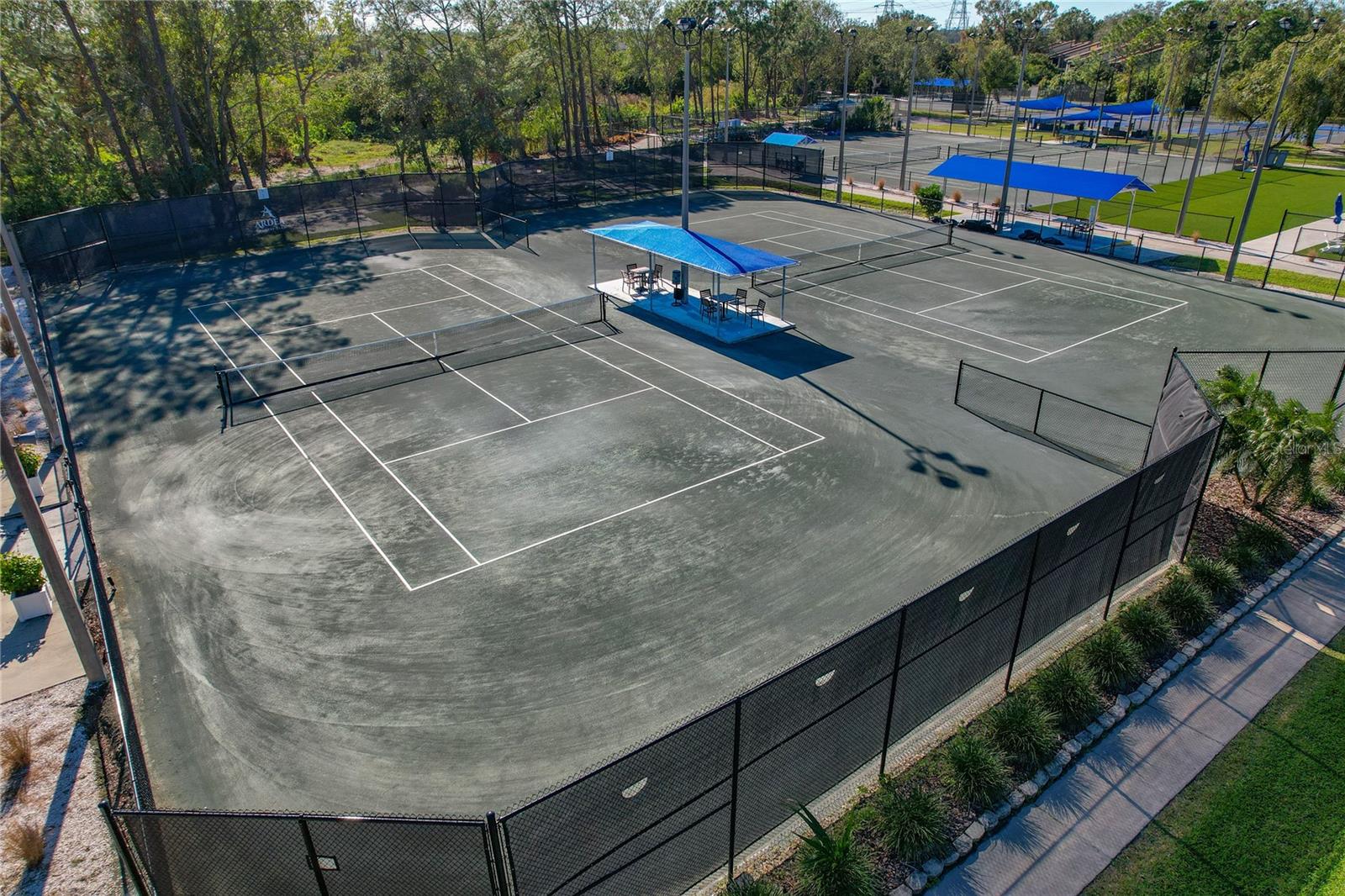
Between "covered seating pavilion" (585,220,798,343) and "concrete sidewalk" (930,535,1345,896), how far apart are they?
1564 cm

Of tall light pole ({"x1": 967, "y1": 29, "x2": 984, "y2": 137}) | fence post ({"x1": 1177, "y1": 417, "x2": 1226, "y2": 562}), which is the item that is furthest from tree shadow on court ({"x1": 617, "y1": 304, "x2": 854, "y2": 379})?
tall light pole ({"x1": 967, "y1": 29, "x2": 984, "y2": 137})

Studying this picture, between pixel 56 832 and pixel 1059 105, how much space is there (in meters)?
89.3

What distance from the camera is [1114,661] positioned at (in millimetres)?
11281

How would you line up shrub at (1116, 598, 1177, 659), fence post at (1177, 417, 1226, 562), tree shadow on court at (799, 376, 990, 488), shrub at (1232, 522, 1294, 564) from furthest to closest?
tree shadow on court at (799, 376, 990, 488) → shrub at (1232, 522, 1294, 564) → fence post at (1177, 417, 1226, 562) → shrub at (1116, 598, 1177, 659)

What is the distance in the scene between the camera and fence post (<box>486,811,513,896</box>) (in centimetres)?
644

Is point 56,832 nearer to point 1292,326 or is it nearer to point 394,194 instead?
point 1292,326

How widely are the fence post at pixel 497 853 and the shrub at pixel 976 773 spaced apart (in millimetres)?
5439

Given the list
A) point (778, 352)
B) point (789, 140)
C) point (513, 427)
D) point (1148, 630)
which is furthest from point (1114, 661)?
point (789, 140)

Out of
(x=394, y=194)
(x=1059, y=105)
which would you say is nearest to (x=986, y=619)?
(x=394, y=194)

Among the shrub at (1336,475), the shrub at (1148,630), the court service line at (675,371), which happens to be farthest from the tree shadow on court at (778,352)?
the shrub at (1148,630)

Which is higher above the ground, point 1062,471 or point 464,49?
point 464,49

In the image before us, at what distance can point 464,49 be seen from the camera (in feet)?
152

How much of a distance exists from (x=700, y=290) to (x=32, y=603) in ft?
72.4

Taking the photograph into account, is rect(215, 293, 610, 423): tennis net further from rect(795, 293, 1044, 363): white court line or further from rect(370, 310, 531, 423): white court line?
rect(795, 293, 1044, 363): white court line
